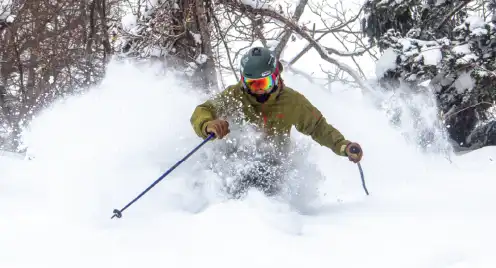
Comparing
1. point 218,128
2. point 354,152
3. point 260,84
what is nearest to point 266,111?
point 260,84

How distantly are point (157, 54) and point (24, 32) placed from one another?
10161 mm

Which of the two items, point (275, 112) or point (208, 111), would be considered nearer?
point (208, 111)

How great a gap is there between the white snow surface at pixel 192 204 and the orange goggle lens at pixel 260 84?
0.56m

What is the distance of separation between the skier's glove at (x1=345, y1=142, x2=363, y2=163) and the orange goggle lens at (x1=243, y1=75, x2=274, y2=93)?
771 millimetres

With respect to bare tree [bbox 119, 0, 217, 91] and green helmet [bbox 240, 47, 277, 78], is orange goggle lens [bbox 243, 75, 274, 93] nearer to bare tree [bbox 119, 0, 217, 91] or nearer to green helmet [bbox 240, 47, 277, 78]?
green helmet [bbox 240, 47, 277, 78]

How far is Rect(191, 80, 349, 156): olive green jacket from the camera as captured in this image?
3949 mm

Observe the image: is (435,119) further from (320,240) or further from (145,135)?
(320,240)

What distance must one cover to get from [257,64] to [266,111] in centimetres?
47

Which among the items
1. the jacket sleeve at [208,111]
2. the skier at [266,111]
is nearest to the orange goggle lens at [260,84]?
the skier at [266,111]

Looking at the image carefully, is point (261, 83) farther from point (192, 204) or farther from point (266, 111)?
point (192, 204)

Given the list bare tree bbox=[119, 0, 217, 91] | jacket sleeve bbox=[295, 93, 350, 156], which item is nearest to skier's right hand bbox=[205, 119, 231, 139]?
jacket sleeve bbox=[295, 93, 350, 156]

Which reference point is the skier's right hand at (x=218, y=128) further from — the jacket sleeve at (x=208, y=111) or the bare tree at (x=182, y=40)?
the bare tree at (x=182, y=40)

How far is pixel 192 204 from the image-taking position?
3318mm

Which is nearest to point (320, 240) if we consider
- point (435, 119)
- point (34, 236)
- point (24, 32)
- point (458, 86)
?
point (34, 236)
